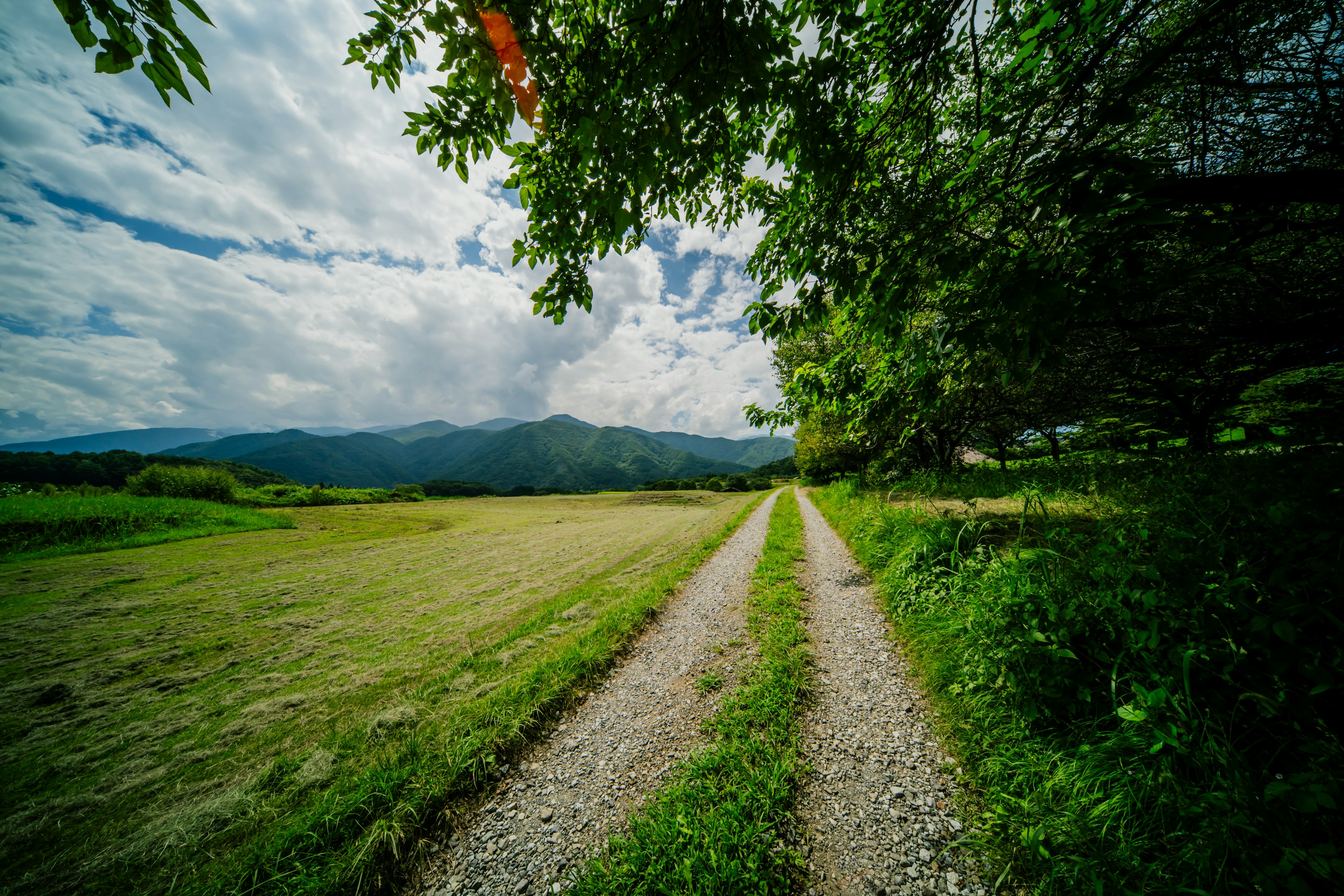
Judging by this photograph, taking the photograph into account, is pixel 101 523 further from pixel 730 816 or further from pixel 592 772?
pixel 730 816

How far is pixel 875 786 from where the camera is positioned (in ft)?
10.2

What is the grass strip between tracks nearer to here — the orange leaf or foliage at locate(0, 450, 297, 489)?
the orange leaf

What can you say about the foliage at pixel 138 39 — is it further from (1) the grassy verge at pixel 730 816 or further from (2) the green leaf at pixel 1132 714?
(2) the green leaf at pixel 1132 714

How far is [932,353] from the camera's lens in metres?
3.85

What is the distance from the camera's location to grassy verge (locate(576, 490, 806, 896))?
8.41 ft

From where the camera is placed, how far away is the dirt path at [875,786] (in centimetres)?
254

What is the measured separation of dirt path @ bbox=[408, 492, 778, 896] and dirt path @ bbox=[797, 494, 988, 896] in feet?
3.99

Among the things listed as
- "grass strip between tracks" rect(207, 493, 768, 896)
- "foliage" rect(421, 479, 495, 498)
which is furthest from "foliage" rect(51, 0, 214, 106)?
Answer: "foliage" rect(421, 479, 495, 498)

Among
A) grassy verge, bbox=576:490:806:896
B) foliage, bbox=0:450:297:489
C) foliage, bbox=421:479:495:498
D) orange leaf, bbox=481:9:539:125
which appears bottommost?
foliage, bbox=421:479:495:498

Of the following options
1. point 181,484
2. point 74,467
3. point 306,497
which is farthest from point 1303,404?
point 74,467

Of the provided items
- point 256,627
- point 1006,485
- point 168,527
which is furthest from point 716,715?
point 168,527

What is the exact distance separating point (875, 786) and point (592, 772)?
2.54m

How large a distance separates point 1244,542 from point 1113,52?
5.77 m

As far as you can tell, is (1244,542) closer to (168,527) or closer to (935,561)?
(935,561)
